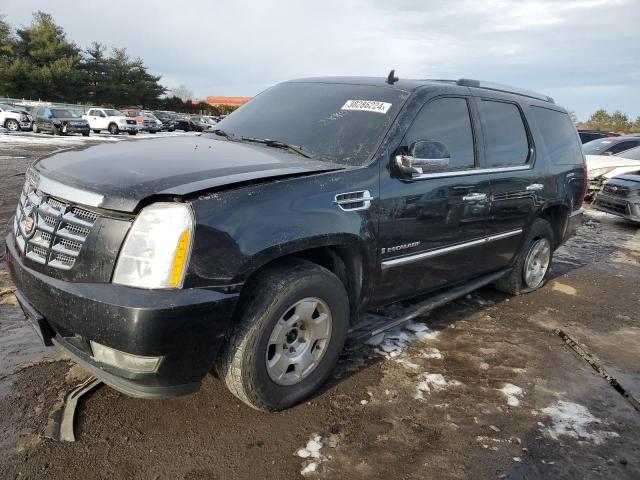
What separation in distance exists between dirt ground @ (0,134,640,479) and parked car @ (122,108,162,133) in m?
30.0

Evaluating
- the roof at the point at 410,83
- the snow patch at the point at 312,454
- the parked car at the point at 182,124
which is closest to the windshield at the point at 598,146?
the roof at the point at 410,83

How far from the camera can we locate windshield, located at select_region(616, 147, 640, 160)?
11.6 m

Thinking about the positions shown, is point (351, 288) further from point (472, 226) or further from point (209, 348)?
point (472, 226)

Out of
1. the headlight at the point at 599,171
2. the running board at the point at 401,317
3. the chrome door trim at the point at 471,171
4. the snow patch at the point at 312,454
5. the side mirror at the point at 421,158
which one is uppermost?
the side mirror at the point at 421,158

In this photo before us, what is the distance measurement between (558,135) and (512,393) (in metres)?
2.98

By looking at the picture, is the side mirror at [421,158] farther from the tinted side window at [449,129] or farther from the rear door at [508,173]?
the rear door at [508,173]

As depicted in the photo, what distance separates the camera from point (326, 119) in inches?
135

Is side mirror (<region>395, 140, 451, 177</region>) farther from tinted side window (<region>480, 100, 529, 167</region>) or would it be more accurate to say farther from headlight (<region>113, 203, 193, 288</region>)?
headlight (<region>113, 203, 193, 288</region>)

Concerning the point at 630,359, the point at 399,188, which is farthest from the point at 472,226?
the point at 630,359

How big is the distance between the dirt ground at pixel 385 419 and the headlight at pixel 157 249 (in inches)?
35.3

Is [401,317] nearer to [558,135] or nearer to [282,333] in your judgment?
[282,333]

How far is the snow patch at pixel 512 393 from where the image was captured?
3053mm

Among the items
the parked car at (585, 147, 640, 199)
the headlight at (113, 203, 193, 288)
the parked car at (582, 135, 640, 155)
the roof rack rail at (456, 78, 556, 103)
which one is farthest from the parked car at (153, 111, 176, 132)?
the headlight at (113, 203, 193, 288)

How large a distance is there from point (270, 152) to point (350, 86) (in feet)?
3.29
